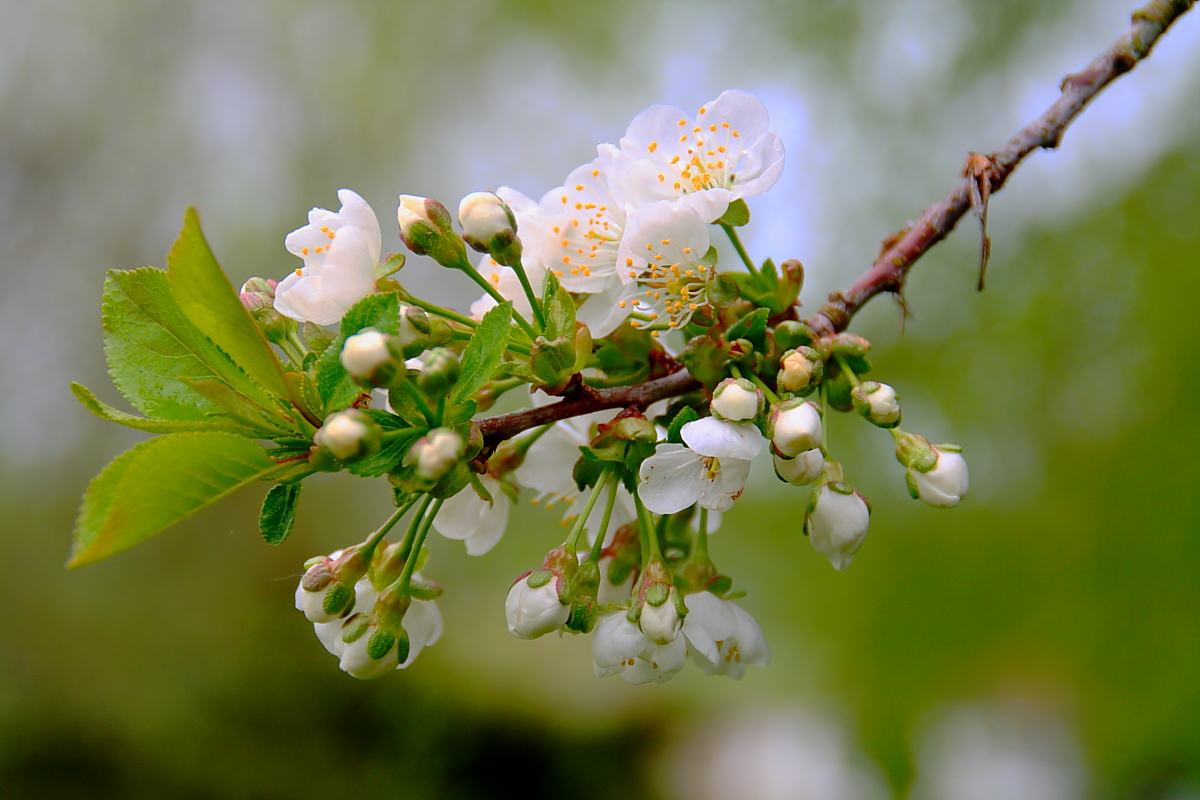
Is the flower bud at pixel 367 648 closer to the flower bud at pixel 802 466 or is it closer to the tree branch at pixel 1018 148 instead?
the flower bud at pixel 802 466

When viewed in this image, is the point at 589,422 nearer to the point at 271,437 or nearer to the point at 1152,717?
the point at 271,437

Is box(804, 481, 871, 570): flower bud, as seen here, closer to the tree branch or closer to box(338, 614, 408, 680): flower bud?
the tree branch

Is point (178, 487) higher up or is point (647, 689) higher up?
point (647, 689)

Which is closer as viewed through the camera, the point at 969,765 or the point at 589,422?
the point at 589,422

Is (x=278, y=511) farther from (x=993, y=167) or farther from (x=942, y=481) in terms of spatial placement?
(x=993, y=167)

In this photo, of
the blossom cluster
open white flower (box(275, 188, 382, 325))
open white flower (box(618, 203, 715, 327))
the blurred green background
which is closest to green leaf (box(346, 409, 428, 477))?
the blossom cluster

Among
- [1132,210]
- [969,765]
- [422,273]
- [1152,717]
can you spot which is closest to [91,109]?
[422,273]
